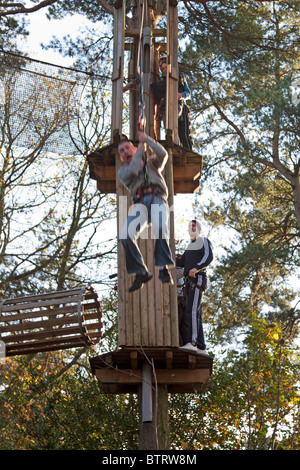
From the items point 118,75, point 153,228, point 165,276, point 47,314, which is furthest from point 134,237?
point 118,75

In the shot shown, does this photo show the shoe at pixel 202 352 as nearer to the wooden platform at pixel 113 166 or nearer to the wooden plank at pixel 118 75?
the wooden platform at pixel 113 166

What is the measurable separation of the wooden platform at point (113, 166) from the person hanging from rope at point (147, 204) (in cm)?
171

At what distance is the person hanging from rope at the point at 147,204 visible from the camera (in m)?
7.59

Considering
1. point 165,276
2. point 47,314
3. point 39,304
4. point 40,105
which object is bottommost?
point 165,276

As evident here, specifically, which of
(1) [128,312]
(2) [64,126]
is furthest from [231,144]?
(1) [128,312]

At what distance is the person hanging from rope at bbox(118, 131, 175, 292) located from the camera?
24.9 ft

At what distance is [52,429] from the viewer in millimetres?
11711

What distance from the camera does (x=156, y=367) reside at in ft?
29.3

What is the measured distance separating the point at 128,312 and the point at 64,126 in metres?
7.64

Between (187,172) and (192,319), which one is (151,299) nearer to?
(192,319)

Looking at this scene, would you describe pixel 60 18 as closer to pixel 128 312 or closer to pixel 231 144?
pixel 231 144

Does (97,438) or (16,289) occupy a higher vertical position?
(16,289)

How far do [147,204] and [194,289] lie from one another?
1.82 m
